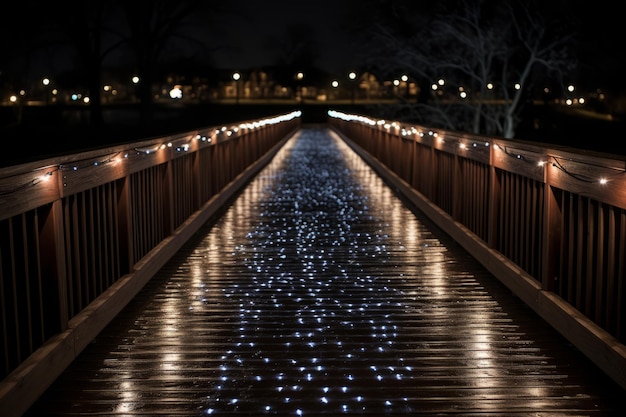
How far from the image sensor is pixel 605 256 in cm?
484

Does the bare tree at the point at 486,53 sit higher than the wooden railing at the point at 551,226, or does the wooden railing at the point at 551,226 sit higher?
the bare tree at the point at 486,53

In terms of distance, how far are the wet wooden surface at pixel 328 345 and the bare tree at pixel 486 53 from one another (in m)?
20.0

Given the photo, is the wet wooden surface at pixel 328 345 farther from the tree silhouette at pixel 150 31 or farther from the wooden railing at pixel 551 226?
the tree silhouette at pixel 150 31

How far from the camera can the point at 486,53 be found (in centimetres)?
2833

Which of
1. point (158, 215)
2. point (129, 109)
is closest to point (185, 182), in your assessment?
point (158, 215)

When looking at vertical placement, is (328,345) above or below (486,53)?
below

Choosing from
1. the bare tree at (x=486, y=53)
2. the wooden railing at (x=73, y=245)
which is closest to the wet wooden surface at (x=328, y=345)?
the wooden railing at (x=73, y=245)

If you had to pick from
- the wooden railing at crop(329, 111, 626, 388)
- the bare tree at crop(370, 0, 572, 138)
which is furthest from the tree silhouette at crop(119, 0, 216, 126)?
the wooden railing at crop(329, 111, 626, 388)

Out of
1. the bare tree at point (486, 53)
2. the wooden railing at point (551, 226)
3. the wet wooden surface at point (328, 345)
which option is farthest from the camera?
the bare tree at point (486, 53)

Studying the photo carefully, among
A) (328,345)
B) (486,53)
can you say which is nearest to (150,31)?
A: (486,53)

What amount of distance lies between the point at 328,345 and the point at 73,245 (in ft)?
5.72

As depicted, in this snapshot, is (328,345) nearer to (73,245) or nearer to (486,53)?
(73,245)

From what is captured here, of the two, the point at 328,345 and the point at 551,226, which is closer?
the point at 328,345

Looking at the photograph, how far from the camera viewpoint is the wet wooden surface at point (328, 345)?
4.06m
